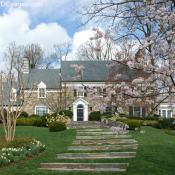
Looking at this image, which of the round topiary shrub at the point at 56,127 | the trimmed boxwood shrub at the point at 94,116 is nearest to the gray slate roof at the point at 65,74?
the trimmed boxwood shrub at the point at 94,116

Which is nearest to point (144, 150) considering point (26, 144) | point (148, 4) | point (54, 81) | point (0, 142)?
point (26, 144)

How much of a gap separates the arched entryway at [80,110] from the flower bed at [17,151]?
3312 cm

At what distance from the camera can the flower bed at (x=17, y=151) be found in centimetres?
1450

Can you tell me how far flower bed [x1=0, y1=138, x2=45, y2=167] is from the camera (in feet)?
47.6

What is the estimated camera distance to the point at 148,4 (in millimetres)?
8172

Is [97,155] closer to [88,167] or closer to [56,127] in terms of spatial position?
[88,167]

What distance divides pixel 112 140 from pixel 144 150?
540cm

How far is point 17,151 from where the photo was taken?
51.1 feet

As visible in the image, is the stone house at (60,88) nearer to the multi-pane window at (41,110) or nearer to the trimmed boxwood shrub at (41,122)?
the multi-pane window at (41,110)

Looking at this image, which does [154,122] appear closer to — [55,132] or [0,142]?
[55,132]

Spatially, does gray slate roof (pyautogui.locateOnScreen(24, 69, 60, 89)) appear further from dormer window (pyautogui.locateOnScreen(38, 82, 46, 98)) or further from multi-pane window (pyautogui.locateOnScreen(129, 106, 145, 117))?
multi-pane window (pyautogui.locateOnScreen(129, 106, 145, 117))

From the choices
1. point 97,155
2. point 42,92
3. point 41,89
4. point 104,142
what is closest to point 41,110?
point 42,92

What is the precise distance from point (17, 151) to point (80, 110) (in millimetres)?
36317

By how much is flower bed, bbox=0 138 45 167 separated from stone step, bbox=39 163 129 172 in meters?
1.41
